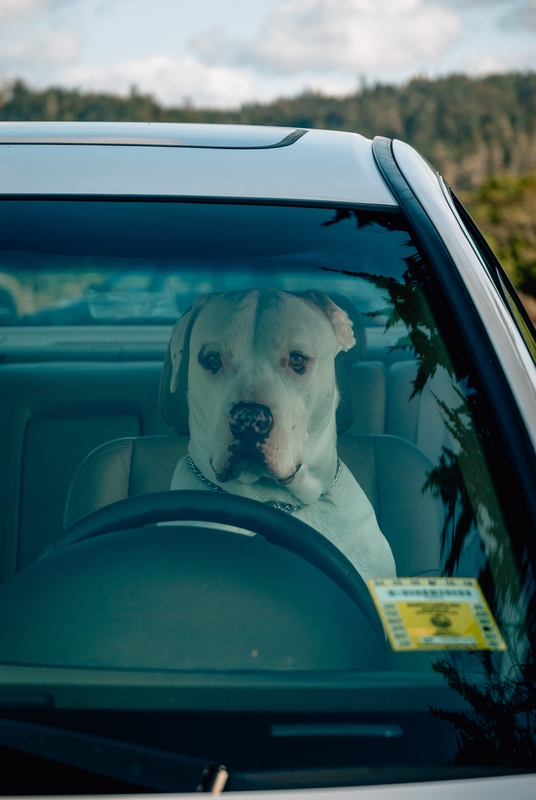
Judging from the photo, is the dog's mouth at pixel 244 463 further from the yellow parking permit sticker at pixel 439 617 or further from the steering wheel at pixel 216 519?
the yellow parking permit sticker at pixel 439 617

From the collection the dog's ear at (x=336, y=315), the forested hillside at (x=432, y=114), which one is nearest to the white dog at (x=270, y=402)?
the dog's ear at (x=336, y=315)

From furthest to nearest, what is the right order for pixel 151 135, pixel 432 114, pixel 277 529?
pixel 432 114 → pixel 151 135 → pixel 277 529

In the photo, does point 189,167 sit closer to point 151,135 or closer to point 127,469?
point 151,135

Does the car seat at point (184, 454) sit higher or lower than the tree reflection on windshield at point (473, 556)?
higher

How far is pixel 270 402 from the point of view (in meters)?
1.87

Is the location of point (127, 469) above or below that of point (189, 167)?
below

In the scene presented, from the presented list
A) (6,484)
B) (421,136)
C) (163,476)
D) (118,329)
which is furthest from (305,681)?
(421,136)

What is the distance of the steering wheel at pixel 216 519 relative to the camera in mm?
1279

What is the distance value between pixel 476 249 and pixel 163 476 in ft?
2.77

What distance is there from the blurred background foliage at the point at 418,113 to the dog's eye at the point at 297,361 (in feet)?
83.8

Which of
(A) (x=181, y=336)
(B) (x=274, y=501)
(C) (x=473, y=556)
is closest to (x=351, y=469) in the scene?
(B) (x=274, y=501)

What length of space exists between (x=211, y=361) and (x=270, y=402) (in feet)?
0.57

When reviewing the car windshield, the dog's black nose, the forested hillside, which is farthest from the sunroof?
the forested hillside

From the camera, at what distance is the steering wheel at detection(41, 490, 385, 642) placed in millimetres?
1279
